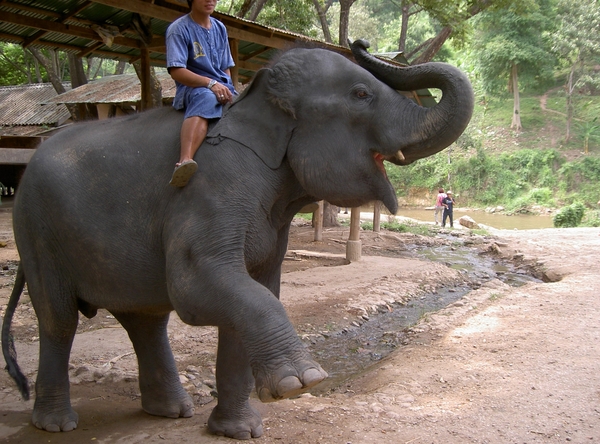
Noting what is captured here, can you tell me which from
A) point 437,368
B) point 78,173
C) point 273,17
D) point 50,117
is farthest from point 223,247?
point 50,117

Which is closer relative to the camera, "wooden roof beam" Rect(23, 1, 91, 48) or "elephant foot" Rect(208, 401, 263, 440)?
"elephant foot" Rect(208, 401, 263, 440)

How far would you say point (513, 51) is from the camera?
34.5 meters

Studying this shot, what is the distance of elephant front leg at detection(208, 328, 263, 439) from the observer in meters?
3.44

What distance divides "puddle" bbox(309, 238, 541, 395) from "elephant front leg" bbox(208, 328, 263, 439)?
169 cm

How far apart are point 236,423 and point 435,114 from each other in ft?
6.71

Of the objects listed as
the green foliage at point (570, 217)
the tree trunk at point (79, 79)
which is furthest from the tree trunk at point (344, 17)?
the green foliage at point (570, 217)

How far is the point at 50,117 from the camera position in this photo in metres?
22.5

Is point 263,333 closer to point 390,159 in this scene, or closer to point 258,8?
point 390,159

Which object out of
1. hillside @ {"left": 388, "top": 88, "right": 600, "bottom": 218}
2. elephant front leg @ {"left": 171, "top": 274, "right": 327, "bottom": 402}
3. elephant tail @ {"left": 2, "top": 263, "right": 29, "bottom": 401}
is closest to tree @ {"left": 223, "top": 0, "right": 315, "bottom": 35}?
elephant tail @ {"left": 2, "top": 263, "right": 29, "bottom": 401}

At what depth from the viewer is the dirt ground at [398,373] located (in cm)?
364

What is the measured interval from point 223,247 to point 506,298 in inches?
268

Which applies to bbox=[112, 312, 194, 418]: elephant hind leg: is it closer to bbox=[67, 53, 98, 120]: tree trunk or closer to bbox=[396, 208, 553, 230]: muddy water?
bbox=[67, 53, 98, 120]: tree trunk

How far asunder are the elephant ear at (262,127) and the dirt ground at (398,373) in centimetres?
164

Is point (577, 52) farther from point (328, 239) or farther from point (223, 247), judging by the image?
point (223, 247)
